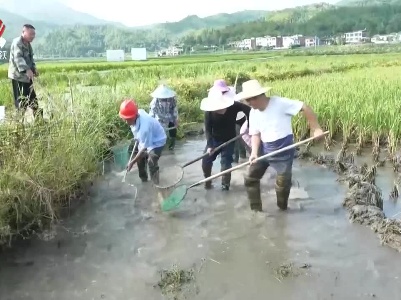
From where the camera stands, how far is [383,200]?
5109 mm

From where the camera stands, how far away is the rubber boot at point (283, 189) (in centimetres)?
459

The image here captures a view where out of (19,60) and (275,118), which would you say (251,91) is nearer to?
(275,118)

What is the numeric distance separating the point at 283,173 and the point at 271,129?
46 cm

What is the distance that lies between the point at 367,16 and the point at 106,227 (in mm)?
110734

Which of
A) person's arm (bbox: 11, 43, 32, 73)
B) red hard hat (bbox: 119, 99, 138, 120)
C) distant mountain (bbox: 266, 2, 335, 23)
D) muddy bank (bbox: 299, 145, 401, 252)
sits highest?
distant mountain (bbox: 266, 2, 335, 23)

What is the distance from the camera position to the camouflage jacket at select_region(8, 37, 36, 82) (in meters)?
6.70

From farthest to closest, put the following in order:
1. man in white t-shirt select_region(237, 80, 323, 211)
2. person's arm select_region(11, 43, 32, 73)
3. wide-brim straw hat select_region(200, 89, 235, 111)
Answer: person's arm select_region(11, 43, 32, 73)
wide-brim straw hat select_region(200, 89, 235, 111)
man in white t-shirt select_region(237, 80, 323, 211)

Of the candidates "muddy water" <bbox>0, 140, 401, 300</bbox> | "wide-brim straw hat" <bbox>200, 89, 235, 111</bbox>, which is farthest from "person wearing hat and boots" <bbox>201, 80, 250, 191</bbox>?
"muddy water" <bbox>0, 140, 401, 300</bbox>

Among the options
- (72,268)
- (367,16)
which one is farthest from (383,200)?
(367,16)

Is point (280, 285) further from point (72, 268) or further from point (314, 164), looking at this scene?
point (314, 164)

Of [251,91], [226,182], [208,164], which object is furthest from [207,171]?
[251,91]

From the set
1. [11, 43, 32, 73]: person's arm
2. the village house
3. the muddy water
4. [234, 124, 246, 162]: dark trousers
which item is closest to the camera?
the muddy water

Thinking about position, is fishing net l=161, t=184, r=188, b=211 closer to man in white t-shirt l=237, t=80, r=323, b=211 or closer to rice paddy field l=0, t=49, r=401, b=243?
man in white t-shirt l=237, t=80, r=323, b=211

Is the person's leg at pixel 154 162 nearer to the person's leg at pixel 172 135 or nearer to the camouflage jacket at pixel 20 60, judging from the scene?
the person's leg at pixel 172 135
